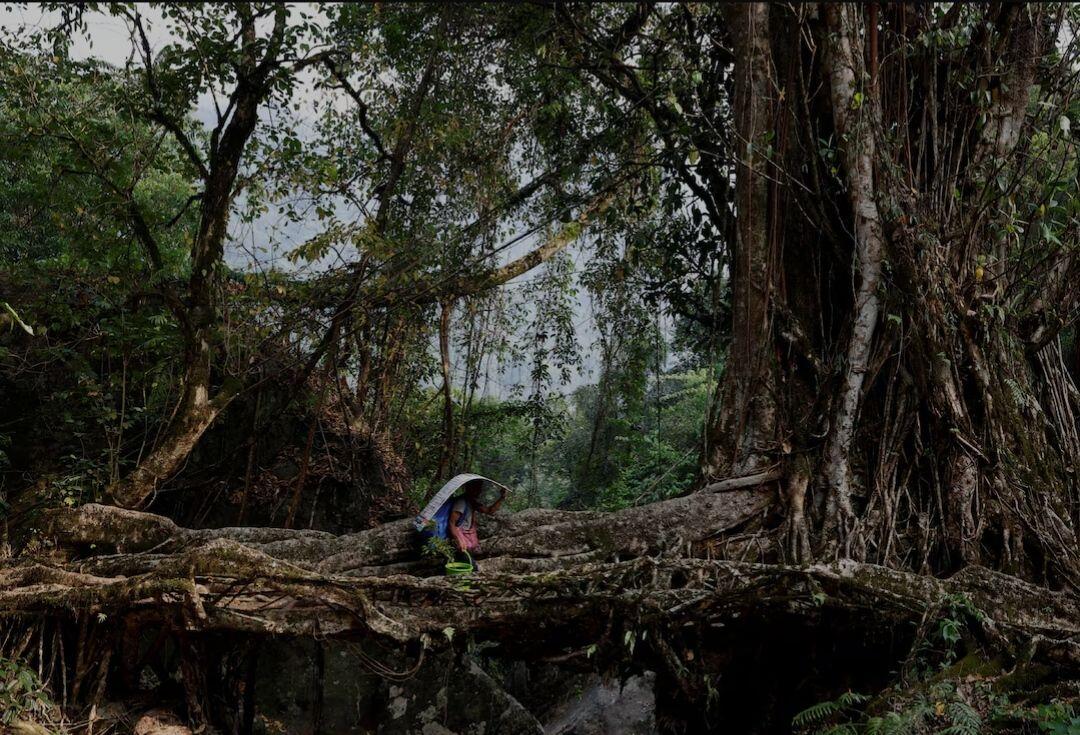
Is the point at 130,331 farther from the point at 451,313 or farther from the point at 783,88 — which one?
the point at 783,88

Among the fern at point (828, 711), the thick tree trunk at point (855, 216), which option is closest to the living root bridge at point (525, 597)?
the fern at point (828, 711)

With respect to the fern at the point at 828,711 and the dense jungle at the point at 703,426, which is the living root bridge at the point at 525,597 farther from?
the fern at the point at 828,711

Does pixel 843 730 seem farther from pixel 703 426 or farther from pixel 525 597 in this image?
pixel 703 426

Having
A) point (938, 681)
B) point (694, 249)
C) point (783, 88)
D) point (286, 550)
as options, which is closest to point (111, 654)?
point (286, 550)

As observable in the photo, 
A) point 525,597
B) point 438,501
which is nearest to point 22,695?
point 438,501

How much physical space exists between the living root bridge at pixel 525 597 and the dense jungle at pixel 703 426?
0.02 metres

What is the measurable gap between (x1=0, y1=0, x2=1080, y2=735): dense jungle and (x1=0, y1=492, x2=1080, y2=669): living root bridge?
0.02 meters

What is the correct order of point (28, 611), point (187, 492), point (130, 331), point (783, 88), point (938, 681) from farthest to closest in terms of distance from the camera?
1. point (187, 492)
2. point (130, 331)
3. point (783, 88)
4. point (28, 611)
5. point (938, 681)

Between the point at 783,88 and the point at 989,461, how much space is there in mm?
2820

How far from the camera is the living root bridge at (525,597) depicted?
389 centimetres

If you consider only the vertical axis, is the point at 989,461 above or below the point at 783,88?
below

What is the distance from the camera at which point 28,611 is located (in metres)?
4.06

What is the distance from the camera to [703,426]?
5.98m

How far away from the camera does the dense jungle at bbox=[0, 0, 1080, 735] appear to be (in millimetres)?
3973
